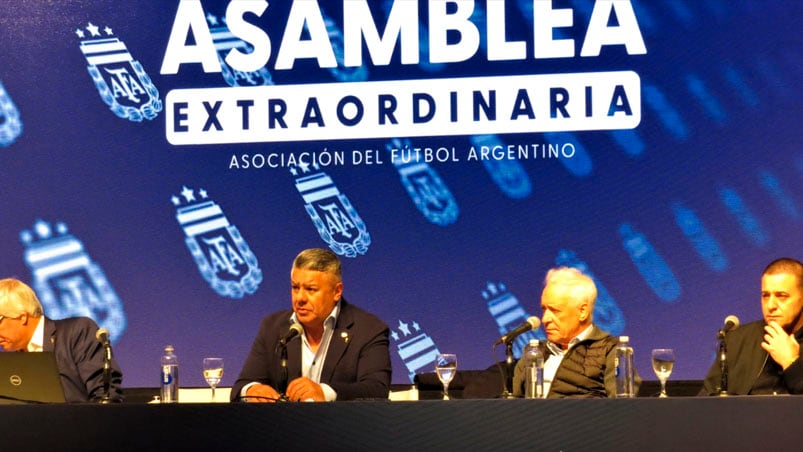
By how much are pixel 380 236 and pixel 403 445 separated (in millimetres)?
2335

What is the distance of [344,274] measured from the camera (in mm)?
5539

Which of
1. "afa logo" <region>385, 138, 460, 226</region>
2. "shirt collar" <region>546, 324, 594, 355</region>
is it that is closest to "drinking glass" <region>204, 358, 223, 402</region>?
"shirt collar" <region>546, 324, 594, 355</region>

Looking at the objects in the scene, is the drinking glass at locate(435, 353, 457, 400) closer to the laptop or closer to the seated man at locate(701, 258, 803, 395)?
the seated man at locate(701, 258, 803, 395)

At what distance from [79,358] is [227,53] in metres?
1.74

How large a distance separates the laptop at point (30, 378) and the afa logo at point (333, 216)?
6.18 ft

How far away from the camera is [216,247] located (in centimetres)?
565

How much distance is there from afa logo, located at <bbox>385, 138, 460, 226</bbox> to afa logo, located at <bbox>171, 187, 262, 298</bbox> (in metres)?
0.83

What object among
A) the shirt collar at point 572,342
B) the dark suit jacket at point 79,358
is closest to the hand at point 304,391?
the dark suit jacket at point 79,358

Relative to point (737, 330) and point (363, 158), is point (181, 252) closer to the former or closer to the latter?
point (363, 158)

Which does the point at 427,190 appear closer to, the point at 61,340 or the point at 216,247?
the point at 216,247

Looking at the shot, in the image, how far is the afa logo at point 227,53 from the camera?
566cm


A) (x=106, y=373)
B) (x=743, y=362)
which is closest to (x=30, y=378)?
(x=106, y=373)

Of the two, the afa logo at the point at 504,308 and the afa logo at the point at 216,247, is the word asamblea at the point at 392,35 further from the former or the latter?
the afa logo at the point at 504,308

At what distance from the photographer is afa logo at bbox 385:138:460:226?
546 cm
